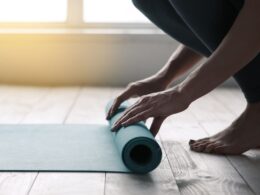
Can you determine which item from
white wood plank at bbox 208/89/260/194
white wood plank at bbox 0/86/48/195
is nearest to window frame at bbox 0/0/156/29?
white wood plank at bbox 0/86/48/195

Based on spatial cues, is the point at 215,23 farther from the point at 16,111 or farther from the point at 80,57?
the point at 80,57

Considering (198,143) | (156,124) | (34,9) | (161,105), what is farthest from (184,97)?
(34,9)

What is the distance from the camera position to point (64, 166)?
4.26 feet

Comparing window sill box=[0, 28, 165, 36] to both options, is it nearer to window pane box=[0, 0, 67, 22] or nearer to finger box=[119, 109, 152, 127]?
window pane box=[0, 0, 67, 22]

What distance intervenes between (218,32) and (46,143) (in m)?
0.63

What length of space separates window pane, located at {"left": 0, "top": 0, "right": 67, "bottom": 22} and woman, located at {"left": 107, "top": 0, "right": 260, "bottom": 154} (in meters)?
1.95

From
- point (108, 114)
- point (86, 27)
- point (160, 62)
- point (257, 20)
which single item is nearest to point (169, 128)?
point (108, 114)

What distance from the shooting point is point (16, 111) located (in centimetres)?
218

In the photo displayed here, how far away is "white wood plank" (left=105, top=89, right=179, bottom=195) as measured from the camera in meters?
1.15

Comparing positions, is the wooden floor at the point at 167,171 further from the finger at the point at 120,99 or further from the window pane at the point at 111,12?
the window pane at the point at 111,12

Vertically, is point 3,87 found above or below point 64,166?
below

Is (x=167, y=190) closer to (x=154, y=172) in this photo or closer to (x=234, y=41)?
(x=154, y=172)

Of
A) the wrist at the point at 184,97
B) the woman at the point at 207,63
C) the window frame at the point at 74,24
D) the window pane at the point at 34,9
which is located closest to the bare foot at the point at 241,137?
the woman at the point at 207,63

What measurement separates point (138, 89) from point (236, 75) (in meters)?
0.35
